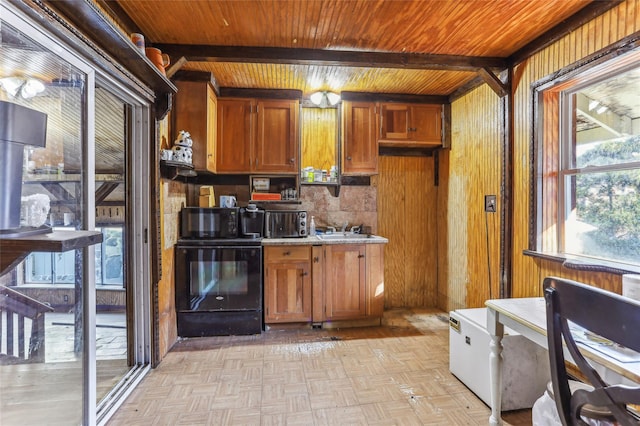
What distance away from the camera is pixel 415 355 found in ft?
8.48

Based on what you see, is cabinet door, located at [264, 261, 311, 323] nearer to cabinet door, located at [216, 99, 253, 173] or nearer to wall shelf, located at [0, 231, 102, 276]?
cabinet door, located at [216, 99, 253, 173]

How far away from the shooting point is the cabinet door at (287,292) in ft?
10.1

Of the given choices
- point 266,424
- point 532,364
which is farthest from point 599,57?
point 266,424

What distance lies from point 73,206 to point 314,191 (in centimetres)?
241

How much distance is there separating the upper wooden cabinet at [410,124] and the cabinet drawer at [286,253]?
151cm

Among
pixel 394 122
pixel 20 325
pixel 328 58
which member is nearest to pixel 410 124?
pixel 394 122

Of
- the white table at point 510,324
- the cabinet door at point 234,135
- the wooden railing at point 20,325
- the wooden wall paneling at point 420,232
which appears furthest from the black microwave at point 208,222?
the white table at point 510,324

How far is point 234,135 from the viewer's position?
10.9ft

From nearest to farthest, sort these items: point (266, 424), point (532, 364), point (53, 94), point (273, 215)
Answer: point (53, 94) < point (266, 424) < point (532, 364) < point (273, 215)

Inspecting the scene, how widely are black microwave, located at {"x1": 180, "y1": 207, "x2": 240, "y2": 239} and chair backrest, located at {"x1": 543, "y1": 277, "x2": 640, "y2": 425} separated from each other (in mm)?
2592

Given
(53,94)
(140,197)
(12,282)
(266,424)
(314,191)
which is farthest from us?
(314,191)

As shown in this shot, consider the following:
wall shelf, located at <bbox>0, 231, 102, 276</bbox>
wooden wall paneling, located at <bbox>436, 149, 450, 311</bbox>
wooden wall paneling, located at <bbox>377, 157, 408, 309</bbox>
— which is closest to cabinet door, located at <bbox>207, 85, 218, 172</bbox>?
wooden wall paneling, located at <bbox>377, 157, 408, 309</bbox>

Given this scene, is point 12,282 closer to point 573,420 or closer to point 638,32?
point 573,420

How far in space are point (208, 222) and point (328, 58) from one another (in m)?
1.82
